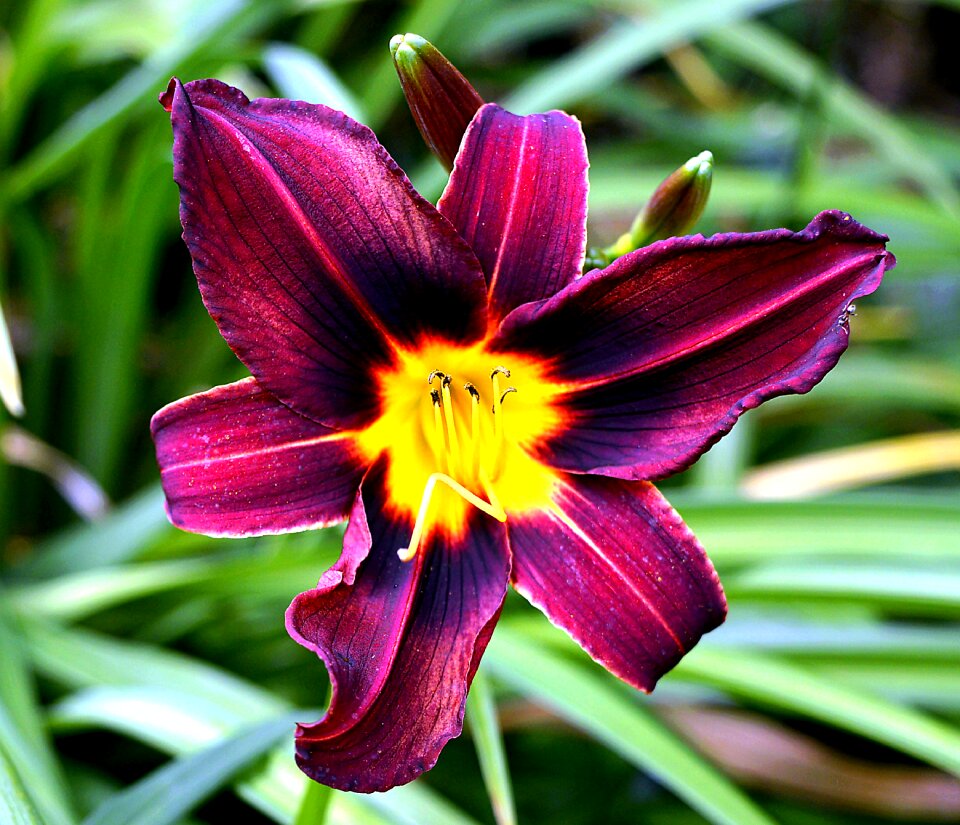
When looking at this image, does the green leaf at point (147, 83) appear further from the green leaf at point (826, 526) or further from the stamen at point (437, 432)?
the green leaf at point (826, 526)

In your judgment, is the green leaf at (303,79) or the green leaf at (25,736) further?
the green leaf at (303,79)

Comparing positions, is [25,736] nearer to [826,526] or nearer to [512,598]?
[512,598]

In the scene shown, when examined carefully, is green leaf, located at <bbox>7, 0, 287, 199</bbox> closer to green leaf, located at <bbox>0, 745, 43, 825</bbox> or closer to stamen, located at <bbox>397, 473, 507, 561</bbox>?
stamen, located at <bbox>397, 473, 507, 561</bbox>

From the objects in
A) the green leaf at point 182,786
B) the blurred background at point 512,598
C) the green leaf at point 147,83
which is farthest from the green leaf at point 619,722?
the green leaf at point 147,83

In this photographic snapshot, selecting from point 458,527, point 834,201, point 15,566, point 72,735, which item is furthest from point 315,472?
point 834,201

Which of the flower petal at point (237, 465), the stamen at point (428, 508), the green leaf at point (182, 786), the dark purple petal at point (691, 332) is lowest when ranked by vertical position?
the green leaf at point (182, 786)

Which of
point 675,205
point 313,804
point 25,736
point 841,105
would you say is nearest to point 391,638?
point 313,804

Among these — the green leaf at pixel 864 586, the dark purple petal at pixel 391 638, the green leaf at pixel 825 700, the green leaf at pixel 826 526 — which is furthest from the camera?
the green leaf at pixel 826 526
